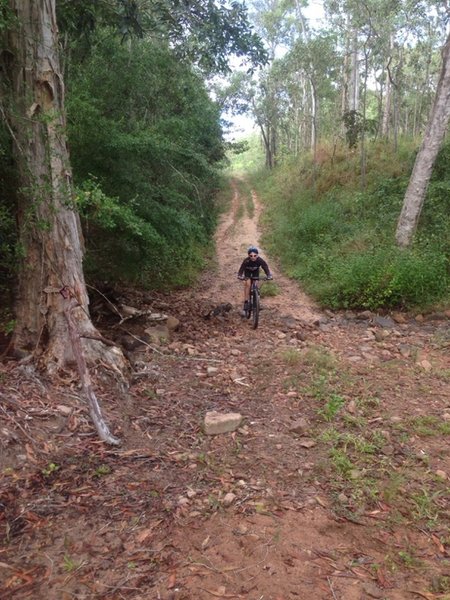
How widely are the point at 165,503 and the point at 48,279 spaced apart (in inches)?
116

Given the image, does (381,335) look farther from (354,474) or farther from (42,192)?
(42,192)

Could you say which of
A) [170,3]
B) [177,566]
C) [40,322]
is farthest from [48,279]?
[170,3]

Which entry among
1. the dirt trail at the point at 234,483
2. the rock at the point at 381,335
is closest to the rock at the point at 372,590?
the dirt trail at the point at 234,483

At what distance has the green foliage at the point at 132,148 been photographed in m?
6.74

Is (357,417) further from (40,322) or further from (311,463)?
(40,322)

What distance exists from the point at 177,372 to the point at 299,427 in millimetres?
1905

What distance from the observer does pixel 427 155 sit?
973cm

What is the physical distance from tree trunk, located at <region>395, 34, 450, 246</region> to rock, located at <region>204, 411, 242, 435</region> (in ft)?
24.5

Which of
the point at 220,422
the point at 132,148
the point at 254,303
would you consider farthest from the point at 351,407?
the point at 132,148

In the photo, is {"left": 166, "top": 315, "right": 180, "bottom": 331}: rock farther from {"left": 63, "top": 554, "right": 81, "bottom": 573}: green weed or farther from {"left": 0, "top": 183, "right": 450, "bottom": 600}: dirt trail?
{"left": 63, "top": 554, "right": 81, "bottom": 573}: green weed

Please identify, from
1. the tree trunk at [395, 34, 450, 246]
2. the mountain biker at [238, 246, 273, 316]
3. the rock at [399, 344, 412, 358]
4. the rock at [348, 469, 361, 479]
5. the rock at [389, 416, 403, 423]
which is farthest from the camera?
the tree trunk at [395, 34, 450, 246]

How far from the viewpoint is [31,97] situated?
184 inches

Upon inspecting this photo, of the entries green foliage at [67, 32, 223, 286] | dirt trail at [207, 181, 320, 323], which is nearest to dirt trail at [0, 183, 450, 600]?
green foliage at [67, 32, 223, 286]

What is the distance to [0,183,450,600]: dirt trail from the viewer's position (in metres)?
2.54
